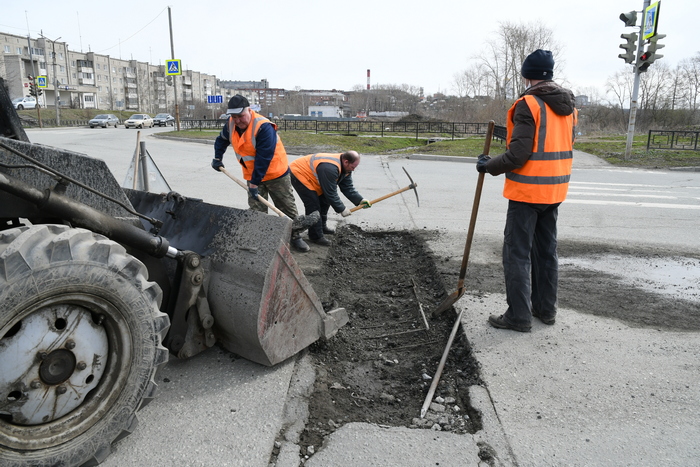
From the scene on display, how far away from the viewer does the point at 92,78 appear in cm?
8969

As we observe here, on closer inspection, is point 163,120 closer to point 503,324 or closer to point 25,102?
point 25,102

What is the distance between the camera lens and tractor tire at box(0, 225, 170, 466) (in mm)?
1930

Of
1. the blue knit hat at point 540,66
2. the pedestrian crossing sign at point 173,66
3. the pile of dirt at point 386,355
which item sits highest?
the pedestrian crossing sign at point 173,66

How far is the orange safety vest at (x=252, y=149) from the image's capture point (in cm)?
557

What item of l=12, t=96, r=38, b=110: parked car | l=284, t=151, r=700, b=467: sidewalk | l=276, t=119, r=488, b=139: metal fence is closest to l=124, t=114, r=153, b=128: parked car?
l=276, t=119, r=488, b=139: metal fence

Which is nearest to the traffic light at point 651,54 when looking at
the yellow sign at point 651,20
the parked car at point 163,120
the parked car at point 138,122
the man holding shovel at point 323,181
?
the yellow sign at point 651,20

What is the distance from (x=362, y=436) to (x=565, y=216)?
6.87 m

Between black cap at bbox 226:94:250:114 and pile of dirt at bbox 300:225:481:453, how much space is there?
5.95 feet

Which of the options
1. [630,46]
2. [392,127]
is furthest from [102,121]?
[630,46]

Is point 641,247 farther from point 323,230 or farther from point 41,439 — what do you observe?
point 41,439

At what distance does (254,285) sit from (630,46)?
17.5 m

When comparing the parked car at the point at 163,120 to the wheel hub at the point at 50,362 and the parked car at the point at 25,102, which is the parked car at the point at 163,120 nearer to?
the parked car at the point at 25,102

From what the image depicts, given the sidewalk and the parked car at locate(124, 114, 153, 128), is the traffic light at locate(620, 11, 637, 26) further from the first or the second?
the parked car at locate(124, 114, 153, 128)

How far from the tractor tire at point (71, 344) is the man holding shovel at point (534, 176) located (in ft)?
7.92
